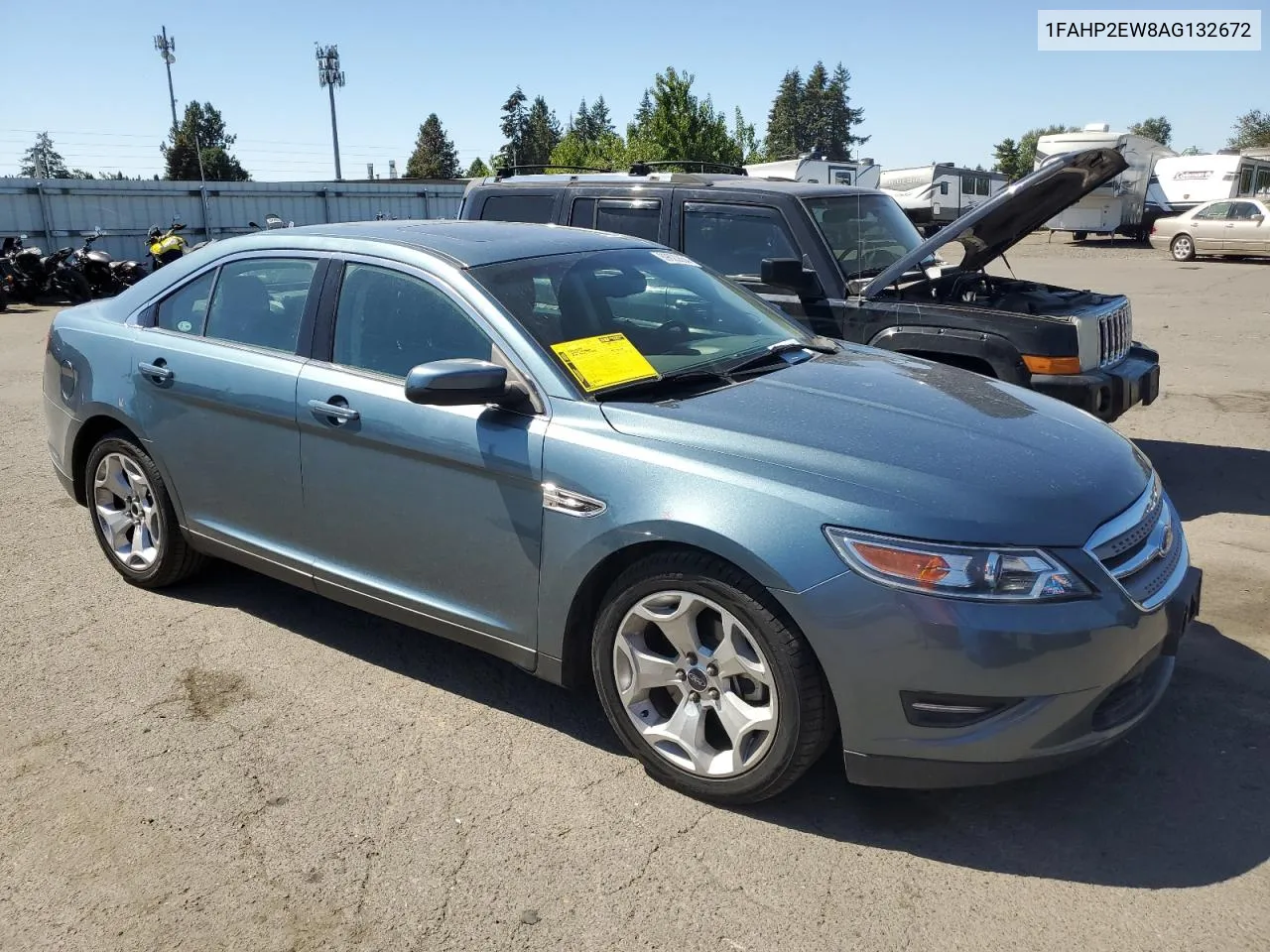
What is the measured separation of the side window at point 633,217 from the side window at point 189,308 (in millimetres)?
2933

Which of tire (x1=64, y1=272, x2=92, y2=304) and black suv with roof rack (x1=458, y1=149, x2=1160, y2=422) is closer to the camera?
black suv with roof rack (x1=458, y1=149, x2=1160, y2=422)

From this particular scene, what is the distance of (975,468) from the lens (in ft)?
9.97

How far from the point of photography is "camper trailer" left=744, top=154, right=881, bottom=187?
2860 centimetres

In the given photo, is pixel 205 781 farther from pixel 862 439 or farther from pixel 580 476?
pixel 862 439


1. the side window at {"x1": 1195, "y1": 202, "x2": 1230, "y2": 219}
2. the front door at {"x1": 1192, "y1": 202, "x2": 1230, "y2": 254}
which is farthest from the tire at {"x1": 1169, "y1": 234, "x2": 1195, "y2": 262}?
the side window at {"x1": 1195, "y1": 202, "x2": 1230, "y2": 219}

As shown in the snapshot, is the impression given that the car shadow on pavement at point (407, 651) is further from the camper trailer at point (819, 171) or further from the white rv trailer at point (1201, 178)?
the white rv trailer at point (1201, 178)

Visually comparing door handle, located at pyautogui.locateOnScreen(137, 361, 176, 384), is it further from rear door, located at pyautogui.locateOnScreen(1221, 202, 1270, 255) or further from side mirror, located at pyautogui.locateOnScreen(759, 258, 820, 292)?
rear door, located at pyautogui.locateOnScreen(1221, 202, 1270, 255)

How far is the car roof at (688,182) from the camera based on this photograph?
22.0ft

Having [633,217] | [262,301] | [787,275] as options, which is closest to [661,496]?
[262,301]

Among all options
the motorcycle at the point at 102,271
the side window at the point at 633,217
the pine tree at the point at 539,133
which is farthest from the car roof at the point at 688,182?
the pine tree at the point at 539,133

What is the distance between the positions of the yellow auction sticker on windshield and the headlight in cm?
107

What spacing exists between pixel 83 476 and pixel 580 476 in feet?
10.3

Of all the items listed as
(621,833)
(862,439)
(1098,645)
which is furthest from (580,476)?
(1098,645)

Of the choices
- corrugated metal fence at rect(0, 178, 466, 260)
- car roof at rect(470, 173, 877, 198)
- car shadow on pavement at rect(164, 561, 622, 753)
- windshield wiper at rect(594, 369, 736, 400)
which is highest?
corrugated metal fence at rect(0, 178, 466, 260)
